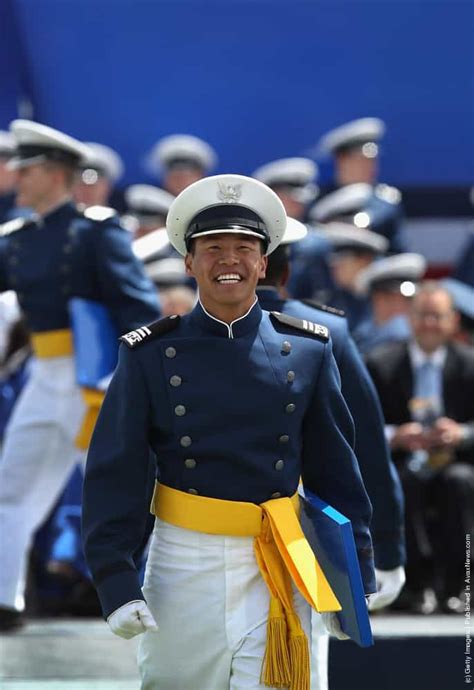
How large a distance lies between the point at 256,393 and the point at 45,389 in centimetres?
249

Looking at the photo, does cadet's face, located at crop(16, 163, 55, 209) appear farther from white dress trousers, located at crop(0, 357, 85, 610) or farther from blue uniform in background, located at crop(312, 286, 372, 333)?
blue uniform in background, located at crop(312, 286, 372, 333)

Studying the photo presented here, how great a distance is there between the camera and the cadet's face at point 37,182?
6137 mm

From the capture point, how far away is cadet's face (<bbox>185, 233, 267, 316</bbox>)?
3.57 metres

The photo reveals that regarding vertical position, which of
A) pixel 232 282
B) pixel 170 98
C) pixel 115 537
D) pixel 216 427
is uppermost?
pixel 170 98

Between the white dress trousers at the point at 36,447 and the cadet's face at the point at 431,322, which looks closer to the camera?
the white dress trousers at the point at 36,447

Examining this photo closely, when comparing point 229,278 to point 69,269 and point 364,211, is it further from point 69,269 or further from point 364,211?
point 364,211

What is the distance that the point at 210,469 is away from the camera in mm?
3598

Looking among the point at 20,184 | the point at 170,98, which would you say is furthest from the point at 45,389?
the point at 170,98

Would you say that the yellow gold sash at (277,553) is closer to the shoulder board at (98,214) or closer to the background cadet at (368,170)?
the shoulder board at (98,214)

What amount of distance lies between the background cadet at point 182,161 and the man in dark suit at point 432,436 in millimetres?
2179

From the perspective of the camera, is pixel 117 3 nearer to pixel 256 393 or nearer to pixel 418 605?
pixel 418 605

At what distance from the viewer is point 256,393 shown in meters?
3.61

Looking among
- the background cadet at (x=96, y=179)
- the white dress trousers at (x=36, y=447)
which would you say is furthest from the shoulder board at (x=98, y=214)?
the background cadet at (x=96, y=179)

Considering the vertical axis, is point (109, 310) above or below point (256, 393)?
above
